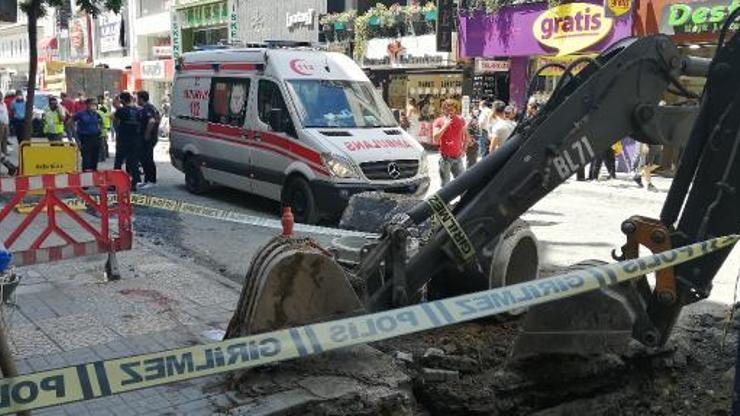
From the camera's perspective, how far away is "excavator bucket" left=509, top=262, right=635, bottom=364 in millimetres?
4395

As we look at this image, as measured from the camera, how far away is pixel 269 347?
3.05 meters

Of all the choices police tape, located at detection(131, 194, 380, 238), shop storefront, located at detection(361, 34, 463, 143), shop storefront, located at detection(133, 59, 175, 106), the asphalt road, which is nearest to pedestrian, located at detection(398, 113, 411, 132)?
shop storefront, located at detection(361, 34, 463, 143)

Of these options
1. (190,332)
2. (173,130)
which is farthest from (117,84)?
(190,332)

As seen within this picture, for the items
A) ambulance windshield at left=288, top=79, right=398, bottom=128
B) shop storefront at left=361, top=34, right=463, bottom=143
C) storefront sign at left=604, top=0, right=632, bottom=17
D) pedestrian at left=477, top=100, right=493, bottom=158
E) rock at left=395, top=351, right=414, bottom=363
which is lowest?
rock at left=395, top=351, right=414, bottom=363

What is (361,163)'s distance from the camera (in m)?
10.3

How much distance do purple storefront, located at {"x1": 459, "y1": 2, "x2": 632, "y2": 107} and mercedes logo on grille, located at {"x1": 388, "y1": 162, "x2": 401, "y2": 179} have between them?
729 cm

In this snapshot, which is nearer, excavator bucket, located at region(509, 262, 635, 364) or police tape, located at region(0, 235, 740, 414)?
police tape, located at region(0, 235, 740, 414)

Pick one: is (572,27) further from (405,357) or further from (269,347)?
(269,347)

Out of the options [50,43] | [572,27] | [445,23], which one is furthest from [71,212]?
[50,43]

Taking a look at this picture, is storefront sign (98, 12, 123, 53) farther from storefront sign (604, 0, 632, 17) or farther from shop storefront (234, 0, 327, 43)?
storefront sign (604, 0, 632, 17)

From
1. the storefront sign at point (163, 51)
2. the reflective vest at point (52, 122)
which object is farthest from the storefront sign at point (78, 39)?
the reflective vest at point (52, 122)

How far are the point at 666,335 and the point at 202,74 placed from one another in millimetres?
10656

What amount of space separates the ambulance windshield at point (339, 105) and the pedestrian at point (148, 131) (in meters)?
4.04

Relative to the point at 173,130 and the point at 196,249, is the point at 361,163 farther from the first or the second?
the point at 173,130
